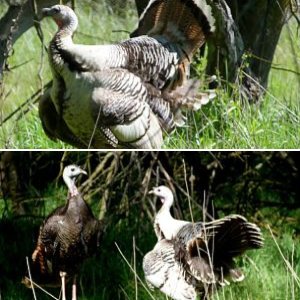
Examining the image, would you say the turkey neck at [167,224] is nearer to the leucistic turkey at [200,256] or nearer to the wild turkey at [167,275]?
the leucistic turkey at [200,256]

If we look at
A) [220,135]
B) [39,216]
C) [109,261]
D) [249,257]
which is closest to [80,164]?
[39,216]

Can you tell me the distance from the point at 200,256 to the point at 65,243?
17.5 inches

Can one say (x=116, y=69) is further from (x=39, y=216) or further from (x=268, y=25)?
(x=39, y=216)

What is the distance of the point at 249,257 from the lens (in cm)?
370

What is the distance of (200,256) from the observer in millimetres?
3197

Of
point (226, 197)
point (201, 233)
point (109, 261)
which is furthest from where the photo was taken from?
point (226, 197)

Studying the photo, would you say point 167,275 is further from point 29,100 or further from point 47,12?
point 47,12

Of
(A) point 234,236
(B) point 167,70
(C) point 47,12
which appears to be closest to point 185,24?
(B) point 167,70

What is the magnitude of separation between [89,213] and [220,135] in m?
0.77

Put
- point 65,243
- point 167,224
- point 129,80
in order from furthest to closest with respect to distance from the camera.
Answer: point 167,224 < point 65,243 < point 129,80

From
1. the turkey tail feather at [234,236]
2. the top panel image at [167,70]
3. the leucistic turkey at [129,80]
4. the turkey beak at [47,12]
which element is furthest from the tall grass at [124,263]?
the turkey beak at [47,12]

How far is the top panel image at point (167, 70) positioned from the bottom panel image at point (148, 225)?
35 cm

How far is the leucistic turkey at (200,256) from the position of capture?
3.13 meters

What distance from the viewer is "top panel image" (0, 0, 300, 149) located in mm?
2668
